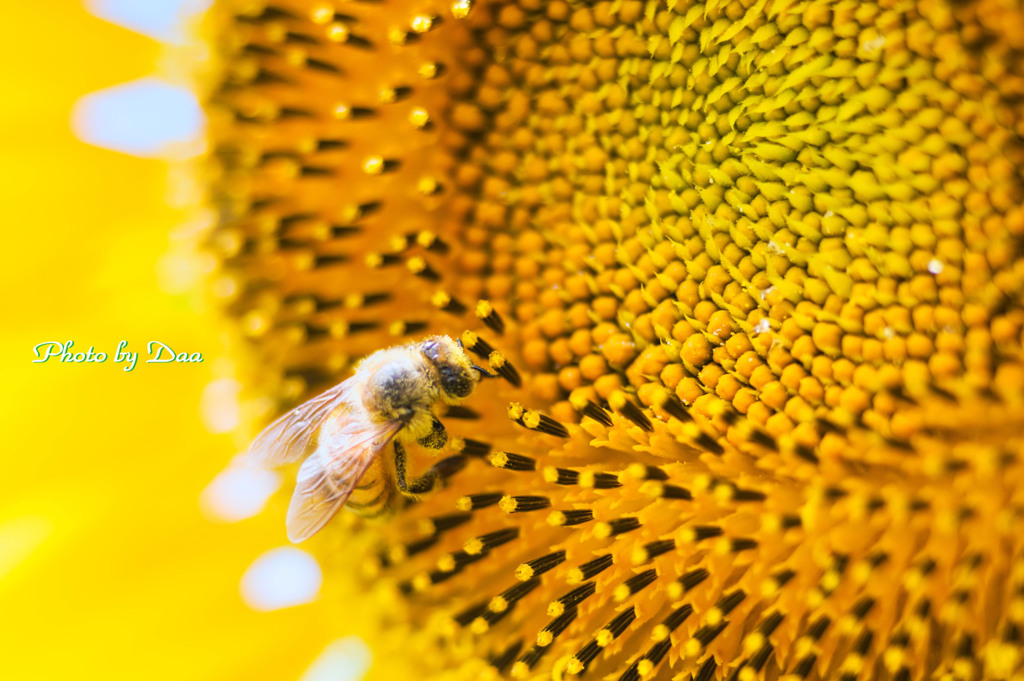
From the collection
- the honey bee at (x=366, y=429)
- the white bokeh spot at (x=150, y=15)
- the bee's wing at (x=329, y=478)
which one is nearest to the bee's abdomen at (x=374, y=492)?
the honey bee at (x=366, y=429)

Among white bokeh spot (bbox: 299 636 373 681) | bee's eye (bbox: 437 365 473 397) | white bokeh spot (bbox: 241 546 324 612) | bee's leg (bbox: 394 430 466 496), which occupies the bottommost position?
white bokeh spot (bbox: 299 636 373 681)

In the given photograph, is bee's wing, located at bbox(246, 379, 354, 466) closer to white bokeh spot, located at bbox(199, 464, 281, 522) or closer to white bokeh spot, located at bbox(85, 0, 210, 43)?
white bokeh spot, located at bbox(199, 464, 281, 522)

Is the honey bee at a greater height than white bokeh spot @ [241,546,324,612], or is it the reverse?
the honey bee

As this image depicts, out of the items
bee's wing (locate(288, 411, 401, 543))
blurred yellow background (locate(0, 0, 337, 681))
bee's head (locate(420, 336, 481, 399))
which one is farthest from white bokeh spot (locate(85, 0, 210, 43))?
bee's wing (locate(288, 411, 401, 543))

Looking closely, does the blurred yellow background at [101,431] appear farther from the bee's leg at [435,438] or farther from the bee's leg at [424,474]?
the bee's leg at [435,438]

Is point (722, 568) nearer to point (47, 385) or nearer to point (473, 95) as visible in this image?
point (473, 95)

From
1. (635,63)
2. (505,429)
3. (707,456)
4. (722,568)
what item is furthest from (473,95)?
(722,568)
